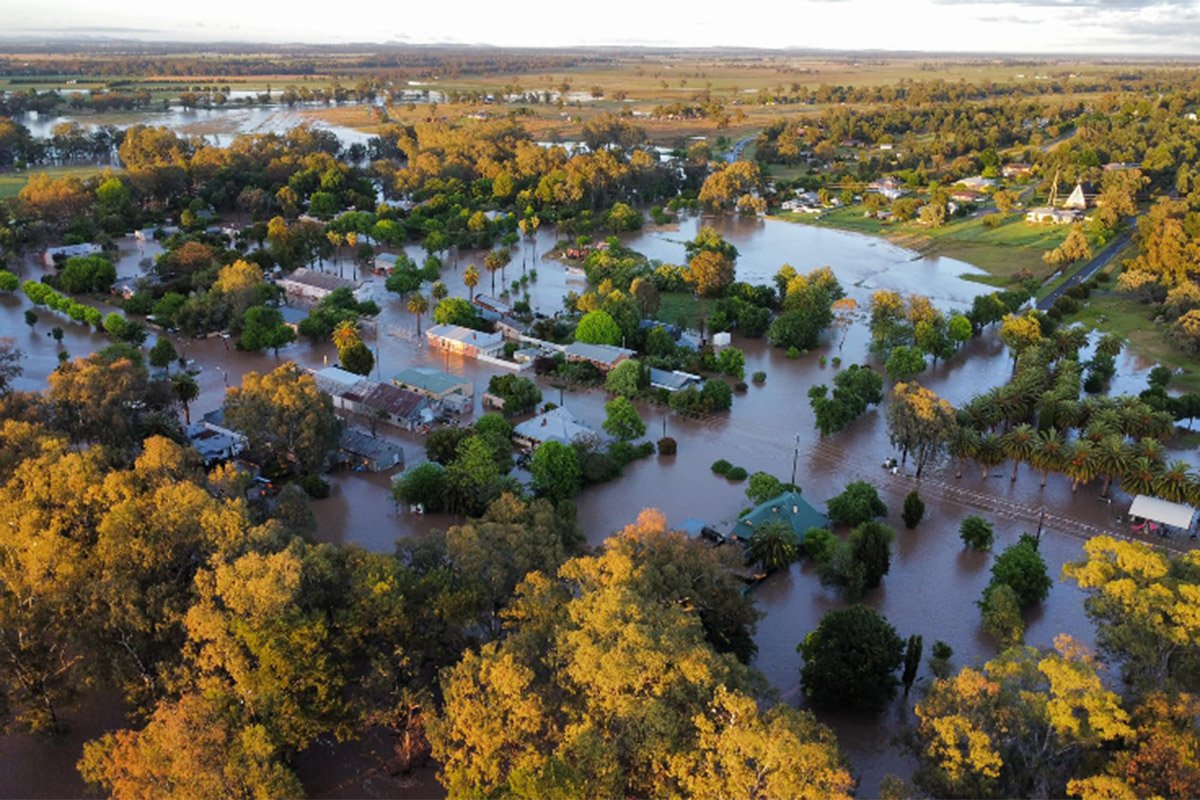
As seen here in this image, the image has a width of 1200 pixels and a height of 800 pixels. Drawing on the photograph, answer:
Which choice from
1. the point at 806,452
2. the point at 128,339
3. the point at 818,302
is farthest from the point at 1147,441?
the point at 128,339

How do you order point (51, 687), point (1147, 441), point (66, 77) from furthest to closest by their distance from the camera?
point (66, 77)
point (1147, 441)
point (51, 687)

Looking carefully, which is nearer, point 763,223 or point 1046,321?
point 1046,321

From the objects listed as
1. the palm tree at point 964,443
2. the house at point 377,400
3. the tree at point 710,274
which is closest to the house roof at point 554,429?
the house at point 377,400

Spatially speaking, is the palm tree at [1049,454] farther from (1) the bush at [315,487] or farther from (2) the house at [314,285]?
(2) the house at [314,285]

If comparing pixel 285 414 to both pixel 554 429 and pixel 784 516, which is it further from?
pixel 784 516

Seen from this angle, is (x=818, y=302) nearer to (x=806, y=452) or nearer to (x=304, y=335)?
(x=806, y=452)

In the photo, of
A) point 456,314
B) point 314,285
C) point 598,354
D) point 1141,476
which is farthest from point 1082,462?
point 314,285

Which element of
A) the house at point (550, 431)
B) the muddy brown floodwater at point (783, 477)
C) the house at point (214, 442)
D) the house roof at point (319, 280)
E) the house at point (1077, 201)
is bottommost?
the muddy brown floodwater at point (783, 477)
